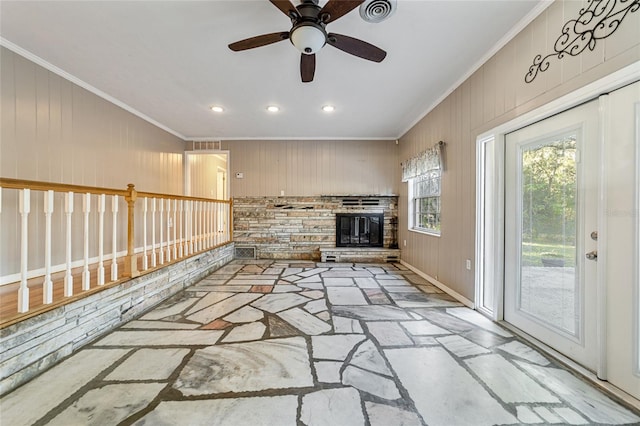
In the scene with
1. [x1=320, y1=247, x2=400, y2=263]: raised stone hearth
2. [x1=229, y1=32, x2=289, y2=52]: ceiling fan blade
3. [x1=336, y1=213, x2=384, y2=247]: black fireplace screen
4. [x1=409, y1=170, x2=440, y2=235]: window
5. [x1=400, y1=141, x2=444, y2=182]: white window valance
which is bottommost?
[x1=320, y1=247, x2=400, y2=263]: raised stone hearth

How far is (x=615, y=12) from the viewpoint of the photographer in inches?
56.8

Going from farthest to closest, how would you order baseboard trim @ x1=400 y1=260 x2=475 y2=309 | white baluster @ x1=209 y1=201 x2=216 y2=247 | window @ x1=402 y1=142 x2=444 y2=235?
white baluster @ x1=209 y1=201 x2=216 y2=247 < window @ x1=402 y1=142 x2=444 y2=235 < baseboard trim @ x1=400 y1=260 x2=475 y2=309

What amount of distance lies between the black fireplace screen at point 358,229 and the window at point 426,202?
0.88 metres

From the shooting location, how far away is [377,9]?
171cm

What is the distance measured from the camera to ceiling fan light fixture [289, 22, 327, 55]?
1.70 metres

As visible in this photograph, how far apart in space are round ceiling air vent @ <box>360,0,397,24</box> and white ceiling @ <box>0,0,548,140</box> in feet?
0.74

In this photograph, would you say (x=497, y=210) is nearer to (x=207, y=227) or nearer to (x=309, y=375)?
(x=309, y=375)

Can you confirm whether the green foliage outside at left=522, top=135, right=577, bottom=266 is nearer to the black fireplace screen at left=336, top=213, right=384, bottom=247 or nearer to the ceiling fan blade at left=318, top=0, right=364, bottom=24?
the ceiling fan blade at left=318, top=0, right=364, bottom=24

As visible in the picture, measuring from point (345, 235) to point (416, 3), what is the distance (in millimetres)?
4125

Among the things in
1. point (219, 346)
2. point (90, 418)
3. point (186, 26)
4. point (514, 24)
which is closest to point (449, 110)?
point (514, 24)

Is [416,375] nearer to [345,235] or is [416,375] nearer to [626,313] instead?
[626,313]

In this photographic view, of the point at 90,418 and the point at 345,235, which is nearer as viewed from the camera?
the point at 90,418

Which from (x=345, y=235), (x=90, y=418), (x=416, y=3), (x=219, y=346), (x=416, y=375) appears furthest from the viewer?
(x=345, y=235)

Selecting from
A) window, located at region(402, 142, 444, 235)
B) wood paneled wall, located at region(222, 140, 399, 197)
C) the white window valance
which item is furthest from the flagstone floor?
wood paneled wall, located at region(222, 140, 399, 197)
